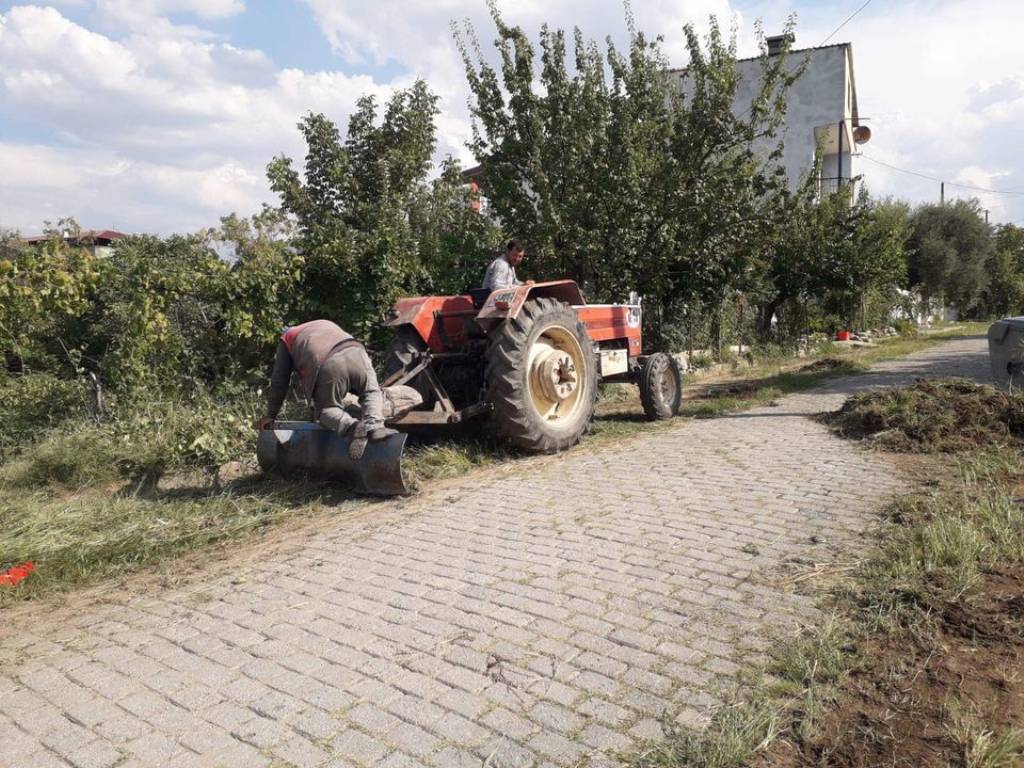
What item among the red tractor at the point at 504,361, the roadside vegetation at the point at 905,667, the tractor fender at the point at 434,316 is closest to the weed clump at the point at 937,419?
the roadside vegetation at the point at 905,667

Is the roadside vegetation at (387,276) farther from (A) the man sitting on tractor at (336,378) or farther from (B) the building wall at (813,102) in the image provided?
(B) the building wall at (813,102)

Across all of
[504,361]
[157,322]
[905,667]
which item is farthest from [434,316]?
[905,667]

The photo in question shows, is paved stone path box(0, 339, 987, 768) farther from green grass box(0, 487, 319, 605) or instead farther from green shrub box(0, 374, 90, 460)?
green shrub box(0, 374, 90, 460)

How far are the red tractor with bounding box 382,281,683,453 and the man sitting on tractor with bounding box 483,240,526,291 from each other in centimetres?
12

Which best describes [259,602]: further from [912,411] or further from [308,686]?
[912,411]

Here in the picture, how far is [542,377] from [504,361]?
70cm

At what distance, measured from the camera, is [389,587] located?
14.4ft

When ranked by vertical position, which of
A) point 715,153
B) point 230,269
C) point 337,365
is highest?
point 715,153

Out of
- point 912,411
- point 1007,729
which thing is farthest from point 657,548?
point 912,411

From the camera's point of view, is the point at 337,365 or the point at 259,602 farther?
the point at 337,365

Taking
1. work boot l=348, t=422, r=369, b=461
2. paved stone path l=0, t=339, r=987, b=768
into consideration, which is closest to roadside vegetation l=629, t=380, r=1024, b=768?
paved stone path l=0, t=339, r=987, b=768

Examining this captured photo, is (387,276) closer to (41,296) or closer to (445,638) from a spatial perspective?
(41,296)

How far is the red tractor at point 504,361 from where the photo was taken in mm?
7113

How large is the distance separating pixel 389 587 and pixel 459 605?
1.60ft
